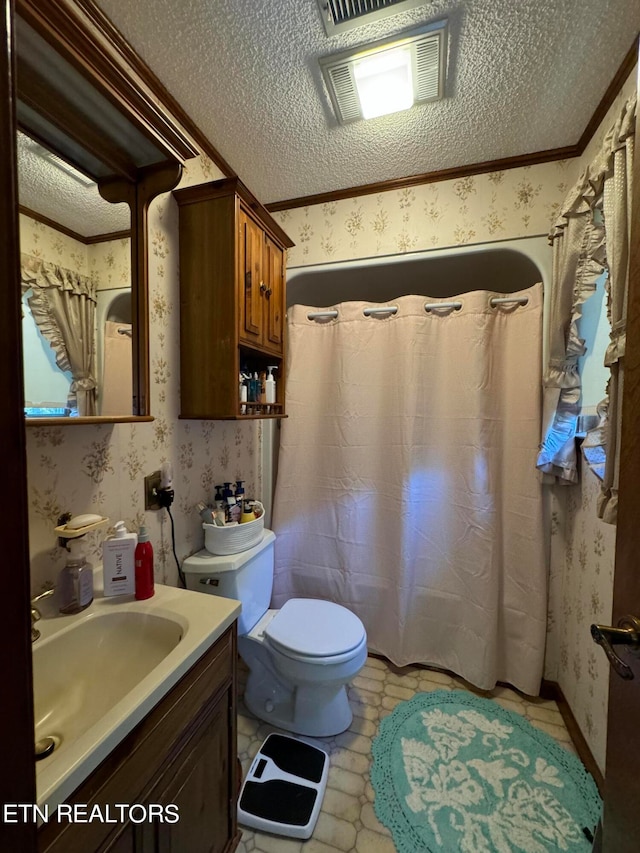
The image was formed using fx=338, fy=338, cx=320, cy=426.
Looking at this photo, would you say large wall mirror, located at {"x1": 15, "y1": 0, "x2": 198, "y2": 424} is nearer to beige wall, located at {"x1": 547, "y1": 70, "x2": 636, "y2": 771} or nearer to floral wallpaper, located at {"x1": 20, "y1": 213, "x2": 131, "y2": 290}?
floral wallpaper, located at {"x1": 20, "y1": 213, "x2": 131, "y2": 290}

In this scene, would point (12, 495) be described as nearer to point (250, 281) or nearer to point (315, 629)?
point (250, 281)

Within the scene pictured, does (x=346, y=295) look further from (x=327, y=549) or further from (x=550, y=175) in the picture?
(x=327, y=549)

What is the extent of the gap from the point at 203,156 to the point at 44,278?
100cm

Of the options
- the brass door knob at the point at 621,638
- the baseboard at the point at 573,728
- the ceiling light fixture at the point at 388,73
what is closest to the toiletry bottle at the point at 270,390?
the ceiling light fixture at the point at 388,73

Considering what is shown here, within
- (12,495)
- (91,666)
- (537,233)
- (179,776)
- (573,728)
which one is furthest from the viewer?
(537,233)

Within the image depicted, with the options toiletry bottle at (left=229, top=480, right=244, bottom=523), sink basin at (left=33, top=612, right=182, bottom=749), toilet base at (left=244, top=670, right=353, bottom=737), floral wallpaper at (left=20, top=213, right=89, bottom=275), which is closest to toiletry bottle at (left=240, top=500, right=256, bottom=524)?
toiletry bottle at (left=229, top=480, right=244, bottom=523)

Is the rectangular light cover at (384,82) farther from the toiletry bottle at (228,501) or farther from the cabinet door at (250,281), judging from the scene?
the toiletry bottle at (228,501)

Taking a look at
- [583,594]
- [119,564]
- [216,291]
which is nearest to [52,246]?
[216,291]

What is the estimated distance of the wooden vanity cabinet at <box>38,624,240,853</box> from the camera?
1.79 feet

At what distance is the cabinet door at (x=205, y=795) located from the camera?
0.72 metres

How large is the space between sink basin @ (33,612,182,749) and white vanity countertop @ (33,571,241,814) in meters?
0.01

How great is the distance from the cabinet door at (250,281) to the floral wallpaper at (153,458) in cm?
27

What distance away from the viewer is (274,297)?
1.56 m

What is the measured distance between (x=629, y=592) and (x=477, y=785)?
1164 mm
